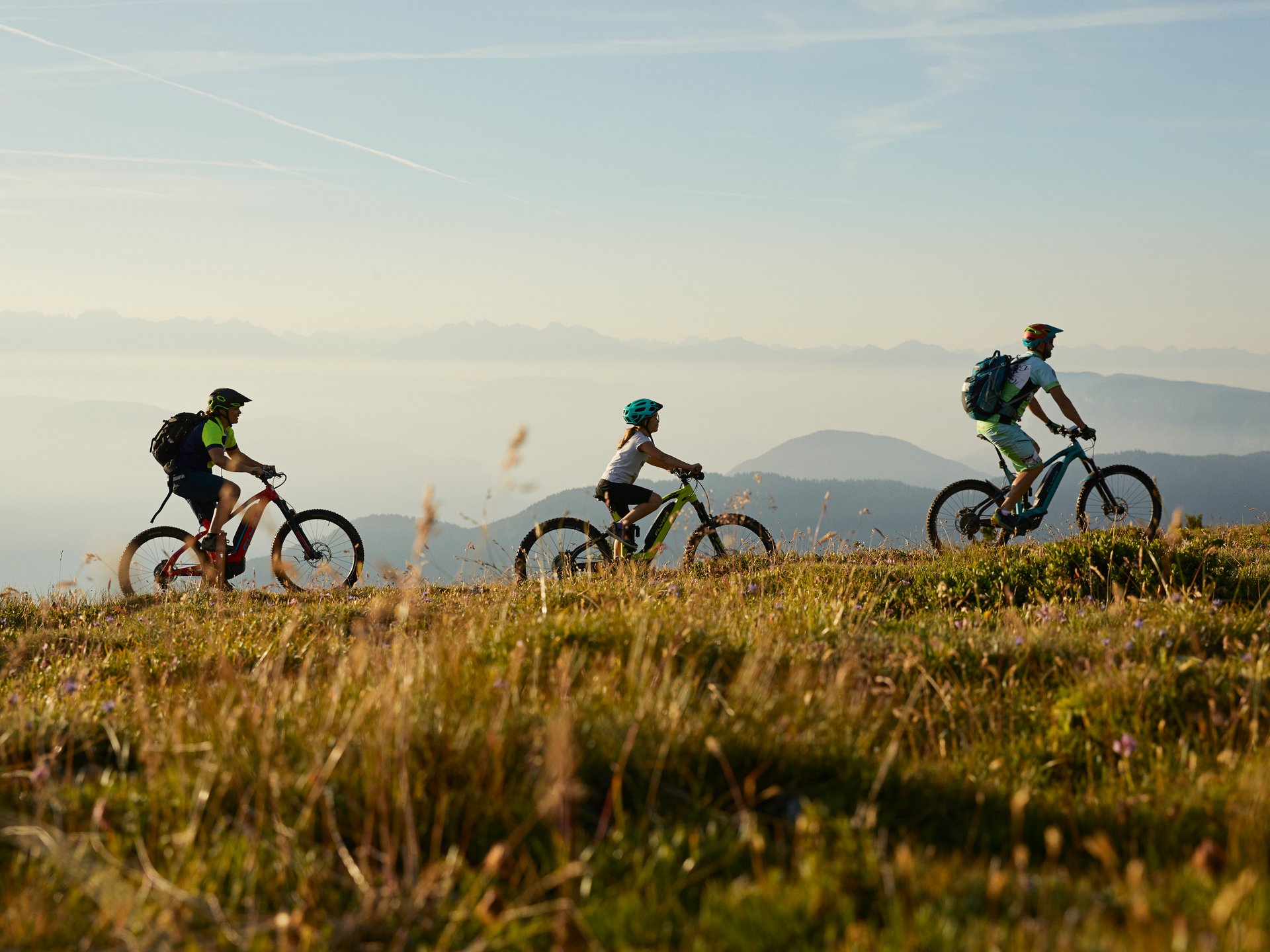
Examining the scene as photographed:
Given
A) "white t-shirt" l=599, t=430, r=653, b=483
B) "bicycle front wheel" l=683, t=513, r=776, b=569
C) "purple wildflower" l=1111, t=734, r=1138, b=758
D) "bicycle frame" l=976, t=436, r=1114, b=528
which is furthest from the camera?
"bicycle frame" l=976, t=436, r=1114, b=528

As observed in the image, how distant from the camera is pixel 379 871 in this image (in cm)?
328

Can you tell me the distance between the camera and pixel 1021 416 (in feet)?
43.9

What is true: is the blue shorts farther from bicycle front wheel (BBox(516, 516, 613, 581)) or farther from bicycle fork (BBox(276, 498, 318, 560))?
bicycle front wheel (BBox(516, 516, 613, 581))

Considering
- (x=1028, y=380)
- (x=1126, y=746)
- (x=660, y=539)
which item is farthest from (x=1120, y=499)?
(x=1126, y=746)

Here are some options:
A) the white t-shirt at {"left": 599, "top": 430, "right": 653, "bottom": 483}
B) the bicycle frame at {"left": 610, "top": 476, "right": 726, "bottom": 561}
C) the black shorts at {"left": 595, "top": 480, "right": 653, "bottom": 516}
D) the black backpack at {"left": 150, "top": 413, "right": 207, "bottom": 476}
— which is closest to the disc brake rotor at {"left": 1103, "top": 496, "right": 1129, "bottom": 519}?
the bicycle frame at {"left": 610, "top": 476, "right": 726, "bottom": 561}

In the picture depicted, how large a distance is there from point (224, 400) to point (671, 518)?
5843 millimetres

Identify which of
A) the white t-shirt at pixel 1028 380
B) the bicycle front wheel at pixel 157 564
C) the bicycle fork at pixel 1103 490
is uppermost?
the white t-shirt at pixel 1028 380

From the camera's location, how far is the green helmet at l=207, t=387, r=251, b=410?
12.4 meters

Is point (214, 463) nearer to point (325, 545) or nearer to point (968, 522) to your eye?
point (325, 545)

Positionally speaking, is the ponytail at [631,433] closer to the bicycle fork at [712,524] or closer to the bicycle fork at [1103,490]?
the bicycle fork at [712,524]

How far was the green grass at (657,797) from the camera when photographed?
2.80m

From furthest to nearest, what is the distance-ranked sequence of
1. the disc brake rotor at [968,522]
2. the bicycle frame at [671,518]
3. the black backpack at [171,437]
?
the disc brake rotor at [968,522] → the black backpack at [171,437] → the bicycle frame at [671,518]

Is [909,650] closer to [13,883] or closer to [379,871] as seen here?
[379,871]

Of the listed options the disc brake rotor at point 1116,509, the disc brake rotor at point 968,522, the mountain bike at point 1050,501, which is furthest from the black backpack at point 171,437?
the disc brake rotor at point 1116,509
